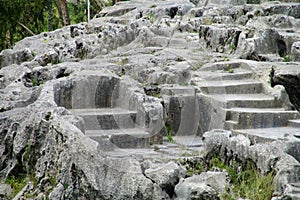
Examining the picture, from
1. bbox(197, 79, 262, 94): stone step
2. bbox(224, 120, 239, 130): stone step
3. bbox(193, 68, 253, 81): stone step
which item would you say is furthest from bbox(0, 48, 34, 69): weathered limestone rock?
bbox(224, 120, 239, 130): stone step

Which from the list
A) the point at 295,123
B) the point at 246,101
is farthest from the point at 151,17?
the point at 295,123

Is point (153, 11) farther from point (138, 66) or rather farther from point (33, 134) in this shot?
point (33, 134)

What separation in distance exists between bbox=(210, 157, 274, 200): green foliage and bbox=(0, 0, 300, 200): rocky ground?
0.35 ft

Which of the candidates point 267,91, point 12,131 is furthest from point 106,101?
point 267,91

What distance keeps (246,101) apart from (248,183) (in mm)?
3427

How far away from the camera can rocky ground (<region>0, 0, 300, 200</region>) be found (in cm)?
630

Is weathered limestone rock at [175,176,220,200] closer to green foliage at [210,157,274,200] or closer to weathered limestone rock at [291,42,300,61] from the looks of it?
green foliage at [210,157,274,200]

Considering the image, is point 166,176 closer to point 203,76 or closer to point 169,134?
point 169,134

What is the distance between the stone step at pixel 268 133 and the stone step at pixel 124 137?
66.1 inches

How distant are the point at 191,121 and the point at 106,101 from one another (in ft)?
6.11

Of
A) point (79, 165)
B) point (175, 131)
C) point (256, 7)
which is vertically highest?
point (256, 7)

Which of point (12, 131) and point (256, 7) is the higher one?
point (256, 7)

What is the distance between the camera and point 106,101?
10.3 m

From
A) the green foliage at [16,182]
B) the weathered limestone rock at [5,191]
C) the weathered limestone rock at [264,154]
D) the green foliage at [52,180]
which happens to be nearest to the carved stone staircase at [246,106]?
the weathered limestone rock at [264,154]
